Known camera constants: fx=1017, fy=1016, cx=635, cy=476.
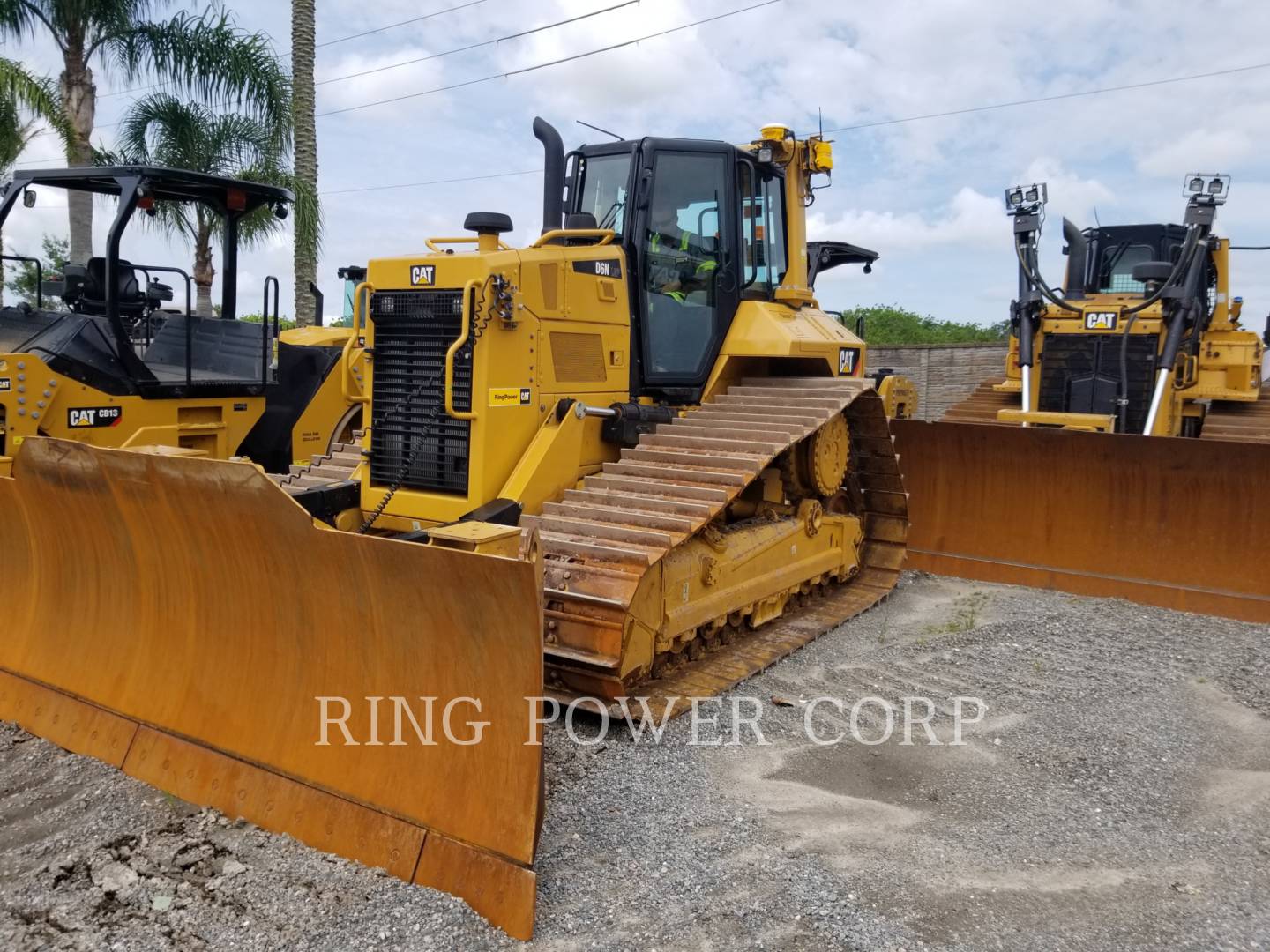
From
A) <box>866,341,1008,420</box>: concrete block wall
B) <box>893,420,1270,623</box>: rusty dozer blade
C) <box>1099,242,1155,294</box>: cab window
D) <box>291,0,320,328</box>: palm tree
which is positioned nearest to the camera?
<box>893,420,1270,623</box>: rusty dozer blade

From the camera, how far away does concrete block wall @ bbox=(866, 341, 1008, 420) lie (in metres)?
15.9

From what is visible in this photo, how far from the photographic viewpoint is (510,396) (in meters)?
5.14

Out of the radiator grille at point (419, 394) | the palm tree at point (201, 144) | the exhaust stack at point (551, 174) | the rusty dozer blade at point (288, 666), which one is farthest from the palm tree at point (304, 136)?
the rusty dozer blade at point (288, 666)

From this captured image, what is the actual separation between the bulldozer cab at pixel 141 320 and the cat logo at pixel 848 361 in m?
4.48

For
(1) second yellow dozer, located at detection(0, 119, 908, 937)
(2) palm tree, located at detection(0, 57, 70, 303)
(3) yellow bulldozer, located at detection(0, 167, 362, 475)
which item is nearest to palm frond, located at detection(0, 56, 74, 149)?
(2) palm tree, located at detection(0, 57, 70, 303)

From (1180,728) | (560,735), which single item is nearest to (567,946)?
(560,735)

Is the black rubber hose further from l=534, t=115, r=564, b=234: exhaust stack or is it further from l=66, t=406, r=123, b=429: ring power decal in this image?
l=66, t=406, r=123, b=429: ring power decal

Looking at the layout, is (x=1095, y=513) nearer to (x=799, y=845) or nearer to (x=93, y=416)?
(x=799, y=845)

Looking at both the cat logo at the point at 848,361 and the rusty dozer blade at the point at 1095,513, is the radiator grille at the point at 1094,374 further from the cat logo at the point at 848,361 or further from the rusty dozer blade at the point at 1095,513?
the cat logo at the point at 848,361

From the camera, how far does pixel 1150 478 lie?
273 inches

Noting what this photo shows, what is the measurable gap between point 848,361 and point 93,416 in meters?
5.56

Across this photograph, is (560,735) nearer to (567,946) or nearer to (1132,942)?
(567,946)

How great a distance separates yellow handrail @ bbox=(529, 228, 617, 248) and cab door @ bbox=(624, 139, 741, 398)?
0.49 ft

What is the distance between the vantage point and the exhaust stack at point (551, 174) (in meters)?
6.17
